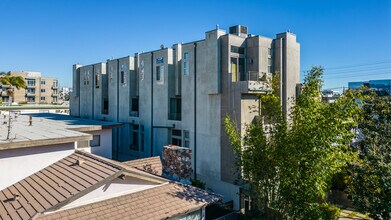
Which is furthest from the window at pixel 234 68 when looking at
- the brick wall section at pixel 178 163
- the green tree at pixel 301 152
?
the brick wall section at pixel 178 163

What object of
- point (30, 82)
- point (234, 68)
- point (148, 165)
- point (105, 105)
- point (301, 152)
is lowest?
point (148, 165)

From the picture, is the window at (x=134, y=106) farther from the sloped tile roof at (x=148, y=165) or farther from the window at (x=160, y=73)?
the sloped tile roof at (x=148, y=165)

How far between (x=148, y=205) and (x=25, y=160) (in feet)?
20.3

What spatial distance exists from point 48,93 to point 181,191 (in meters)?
90.4

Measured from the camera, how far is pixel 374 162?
10.6 m

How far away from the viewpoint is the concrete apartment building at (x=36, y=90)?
8438 cm

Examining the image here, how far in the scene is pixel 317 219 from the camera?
36.4ft

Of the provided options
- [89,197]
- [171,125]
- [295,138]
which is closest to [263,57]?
[171,125]

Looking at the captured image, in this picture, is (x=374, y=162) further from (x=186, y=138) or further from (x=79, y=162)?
(x=186, y=138)

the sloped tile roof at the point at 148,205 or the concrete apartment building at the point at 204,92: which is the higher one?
the concrete apartment building at the point at 204,92

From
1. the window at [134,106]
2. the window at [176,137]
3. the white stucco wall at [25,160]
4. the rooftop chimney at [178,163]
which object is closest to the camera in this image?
the white stucco wall at [25,160]

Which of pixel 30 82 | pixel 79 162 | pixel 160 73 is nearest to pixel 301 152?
pixel 79 162

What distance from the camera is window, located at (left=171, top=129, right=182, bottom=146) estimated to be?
78.2 ft

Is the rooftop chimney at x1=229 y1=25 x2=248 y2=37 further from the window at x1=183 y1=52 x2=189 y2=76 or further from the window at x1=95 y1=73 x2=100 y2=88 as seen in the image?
the window at x1=95 y1=73 x2=100 y2=88
